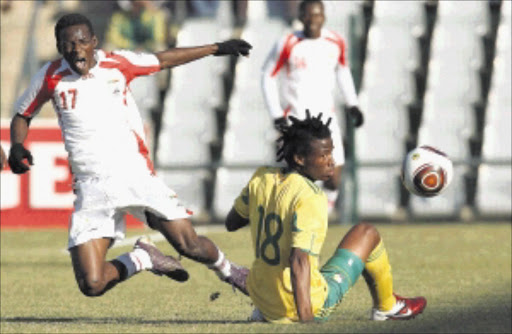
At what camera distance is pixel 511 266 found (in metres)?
10.8

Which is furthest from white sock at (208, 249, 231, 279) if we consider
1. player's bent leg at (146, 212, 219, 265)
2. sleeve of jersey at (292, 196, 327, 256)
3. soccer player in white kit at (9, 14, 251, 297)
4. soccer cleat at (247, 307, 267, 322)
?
sleeve of jersey at (292, 196, 327, 256)

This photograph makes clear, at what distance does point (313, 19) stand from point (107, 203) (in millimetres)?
4874

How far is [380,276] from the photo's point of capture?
734cm

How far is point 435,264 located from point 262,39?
8.05 meters

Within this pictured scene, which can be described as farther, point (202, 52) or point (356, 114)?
point (356, 114)

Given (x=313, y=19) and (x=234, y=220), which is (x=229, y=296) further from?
(x=313, y=19)

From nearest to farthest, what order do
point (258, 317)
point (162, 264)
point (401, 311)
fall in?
point (258, 317)
point (401, 311)
point (162, 264)

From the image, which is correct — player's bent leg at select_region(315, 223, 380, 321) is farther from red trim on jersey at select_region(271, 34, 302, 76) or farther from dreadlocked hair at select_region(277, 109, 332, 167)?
red trim on jersey at select_region(271, 34, 302, 76)

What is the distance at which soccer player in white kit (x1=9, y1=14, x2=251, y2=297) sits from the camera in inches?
314

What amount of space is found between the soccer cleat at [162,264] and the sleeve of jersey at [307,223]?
5.51 ft

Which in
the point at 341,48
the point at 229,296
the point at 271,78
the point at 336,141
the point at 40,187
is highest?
the point at 341,48

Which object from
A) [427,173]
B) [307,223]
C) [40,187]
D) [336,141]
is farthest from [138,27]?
[307,223]

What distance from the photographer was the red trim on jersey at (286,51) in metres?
12.6

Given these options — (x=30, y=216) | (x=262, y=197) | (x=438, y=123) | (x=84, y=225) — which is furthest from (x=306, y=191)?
(x=438, y=123)
